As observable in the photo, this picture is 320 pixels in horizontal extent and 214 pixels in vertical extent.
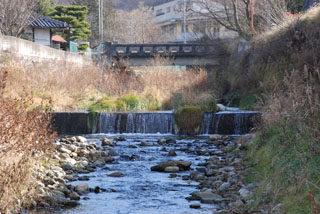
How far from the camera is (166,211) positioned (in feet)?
23.0

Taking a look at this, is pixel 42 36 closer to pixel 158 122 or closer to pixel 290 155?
pixel 158 122

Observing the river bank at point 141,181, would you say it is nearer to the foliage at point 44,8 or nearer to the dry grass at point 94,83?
the dry grass at point 94,83

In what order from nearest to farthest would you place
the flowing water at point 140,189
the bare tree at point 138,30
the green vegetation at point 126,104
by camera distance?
the flowing water at point 140,189
the green vegetation at point 126,104
the bare tree at point 138,30

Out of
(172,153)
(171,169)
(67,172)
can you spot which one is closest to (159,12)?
(172,153)

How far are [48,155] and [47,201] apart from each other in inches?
71.4

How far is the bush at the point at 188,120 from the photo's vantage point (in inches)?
680

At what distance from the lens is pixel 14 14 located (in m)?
25.7

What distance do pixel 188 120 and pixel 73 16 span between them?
1094 inches

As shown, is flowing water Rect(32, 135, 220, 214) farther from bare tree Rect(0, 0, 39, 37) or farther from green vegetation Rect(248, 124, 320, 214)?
bare tree Rect(0, 0, 39, 37)

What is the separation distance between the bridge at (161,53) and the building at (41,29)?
156 inches

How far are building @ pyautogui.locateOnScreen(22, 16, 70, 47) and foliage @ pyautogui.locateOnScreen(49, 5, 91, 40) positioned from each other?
6.88 metres

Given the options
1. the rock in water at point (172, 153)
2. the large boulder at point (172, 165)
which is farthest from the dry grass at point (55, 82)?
the large boulder at point (172, 165)

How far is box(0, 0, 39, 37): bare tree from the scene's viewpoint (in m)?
24.9

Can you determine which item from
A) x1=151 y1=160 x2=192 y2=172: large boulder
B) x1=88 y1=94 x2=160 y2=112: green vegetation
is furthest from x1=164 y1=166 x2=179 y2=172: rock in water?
x1=88 y1=94 x2=160 y2=112: green vegetation
